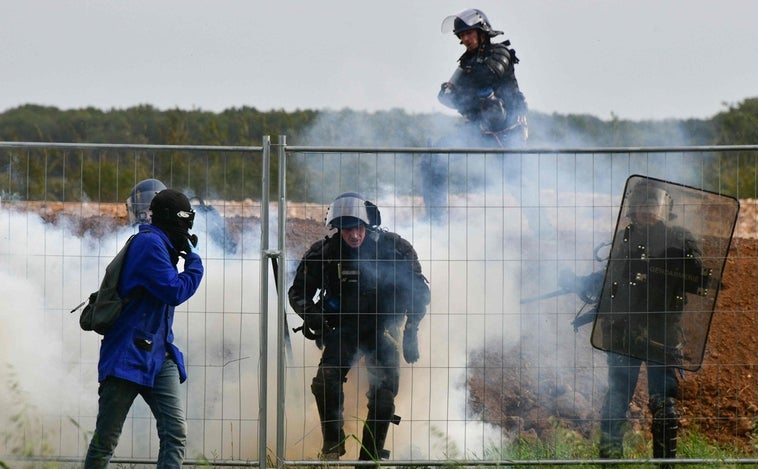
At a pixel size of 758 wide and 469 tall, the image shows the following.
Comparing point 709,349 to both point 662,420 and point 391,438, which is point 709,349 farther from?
point 391,438

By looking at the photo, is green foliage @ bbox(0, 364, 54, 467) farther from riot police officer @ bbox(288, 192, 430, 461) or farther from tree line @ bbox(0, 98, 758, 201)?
tree line @ bbox(0, 98, 758, 201)

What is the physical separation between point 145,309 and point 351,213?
181 cm

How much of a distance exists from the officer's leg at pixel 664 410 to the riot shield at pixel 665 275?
9cm

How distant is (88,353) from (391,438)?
1945 millimetres

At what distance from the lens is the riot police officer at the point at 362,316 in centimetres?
728

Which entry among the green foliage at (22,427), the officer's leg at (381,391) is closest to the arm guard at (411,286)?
the officer's leg at (381,391)

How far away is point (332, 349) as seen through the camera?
289 inches

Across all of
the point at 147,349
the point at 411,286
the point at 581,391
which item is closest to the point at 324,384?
the point at 411,286

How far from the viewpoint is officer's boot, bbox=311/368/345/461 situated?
289 inches

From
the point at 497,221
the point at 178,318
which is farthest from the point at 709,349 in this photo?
the point at 178,318

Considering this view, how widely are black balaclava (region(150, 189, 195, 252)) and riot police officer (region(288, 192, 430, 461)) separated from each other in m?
1.20

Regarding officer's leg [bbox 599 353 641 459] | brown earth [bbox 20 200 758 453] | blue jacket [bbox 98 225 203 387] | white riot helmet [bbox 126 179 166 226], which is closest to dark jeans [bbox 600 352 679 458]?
officer's leg [bbox 599 353 641 459]

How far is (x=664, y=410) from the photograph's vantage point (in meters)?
7.36

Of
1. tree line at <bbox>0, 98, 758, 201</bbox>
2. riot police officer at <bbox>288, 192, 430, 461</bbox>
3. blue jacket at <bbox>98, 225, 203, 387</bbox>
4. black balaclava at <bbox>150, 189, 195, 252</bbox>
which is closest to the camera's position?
blue jacket at <bbox>98, 225, 203, 387</bbox>
